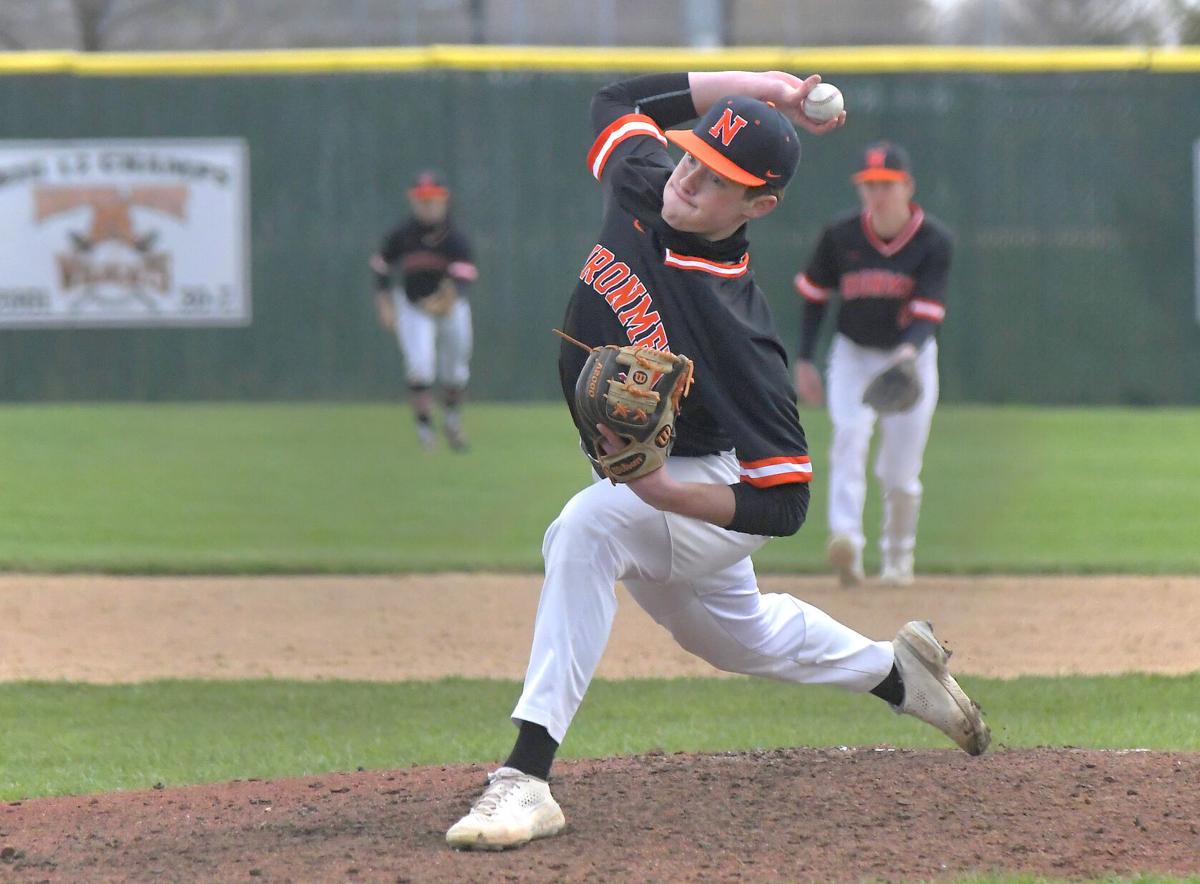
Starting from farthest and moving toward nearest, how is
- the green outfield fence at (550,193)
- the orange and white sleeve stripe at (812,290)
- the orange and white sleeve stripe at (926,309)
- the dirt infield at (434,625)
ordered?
the green outfield fence at (550,193) < the orange and white sleeve stripe at (812,290) < the orange and white sleeve stripe at (926,309) < the dirt infield at (434,625)

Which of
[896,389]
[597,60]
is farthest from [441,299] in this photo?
[896,389]

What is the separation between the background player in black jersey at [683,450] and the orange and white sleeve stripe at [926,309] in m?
3.46

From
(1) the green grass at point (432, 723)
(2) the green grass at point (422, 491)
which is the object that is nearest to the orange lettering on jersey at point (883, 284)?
(2) the green grass at point (422, 491)

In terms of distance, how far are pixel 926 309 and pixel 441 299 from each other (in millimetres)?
6251

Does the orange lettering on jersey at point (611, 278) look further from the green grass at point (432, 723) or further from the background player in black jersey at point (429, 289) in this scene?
the background player in black jersey at point (429, 289)

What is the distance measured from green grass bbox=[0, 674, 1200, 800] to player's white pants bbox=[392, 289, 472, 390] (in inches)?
276

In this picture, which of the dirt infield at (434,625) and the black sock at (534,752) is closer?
the black sock at (534,752)

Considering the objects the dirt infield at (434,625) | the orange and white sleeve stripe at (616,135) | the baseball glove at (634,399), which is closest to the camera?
the baseball glove at (634,399)

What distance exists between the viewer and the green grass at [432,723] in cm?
463

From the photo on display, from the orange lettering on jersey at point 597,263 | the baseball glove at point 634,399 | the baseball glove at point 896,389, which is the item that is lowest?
the baseball glove at point 896,389

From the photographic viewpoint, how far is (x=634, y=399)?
326 centimetres

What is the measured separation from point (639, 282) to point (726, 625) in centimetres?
80

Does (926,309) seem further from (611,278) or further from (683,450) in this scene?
(611,278)

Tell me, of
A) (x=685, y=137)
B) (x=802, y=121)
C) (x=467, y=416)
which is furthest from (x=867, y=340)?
(x=467, y=416)
